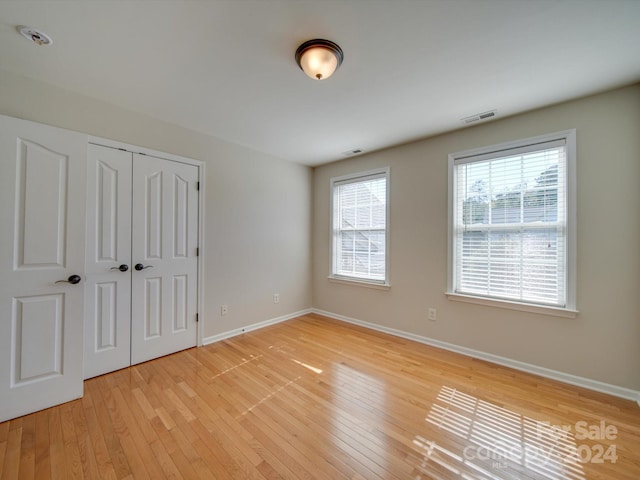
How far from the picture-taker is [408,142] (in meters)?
3.47

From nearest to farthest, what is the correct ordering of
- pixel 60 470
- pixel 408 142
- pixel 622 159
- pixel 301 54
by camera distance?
pixel 60 470
pixel 301 54
pixel 622 159
pixel 408 142

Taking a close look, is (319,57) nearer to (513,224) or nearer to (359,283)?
(513,224)

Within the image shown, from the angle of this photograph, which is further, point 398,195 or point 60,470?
point 398,195

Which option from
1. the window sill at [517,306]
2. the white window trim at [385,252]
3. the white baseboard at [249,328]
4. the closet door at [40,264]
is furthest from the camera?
the white window trim at [385,252]

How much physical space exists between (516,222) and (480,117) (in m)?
1.17

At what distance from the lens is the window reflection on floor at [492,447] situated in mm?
1481

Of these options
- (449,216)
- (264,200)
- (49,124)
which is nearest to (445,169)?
(449,216)

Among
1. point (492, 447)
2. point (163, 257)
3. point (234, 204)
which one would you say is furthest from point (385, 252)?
point (163, 257)

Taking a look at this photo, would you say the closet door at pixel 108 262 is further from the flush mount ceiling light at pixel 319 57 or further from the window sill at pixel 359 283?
the window sill at pixel 359 283

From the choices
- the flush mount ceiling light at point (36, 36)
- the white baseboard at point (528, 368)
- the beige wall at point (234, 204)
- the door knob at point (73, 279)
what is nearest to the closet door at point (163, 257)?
the beige wall at point (234, 204)

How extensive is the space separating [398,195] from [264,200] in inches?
76.2

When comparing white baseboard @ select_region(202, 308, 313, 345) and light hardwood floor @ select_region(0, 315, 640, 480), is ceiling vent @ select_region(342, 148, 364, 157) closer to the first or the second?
white baseboard @ select_region(202, 308, 313, 345)

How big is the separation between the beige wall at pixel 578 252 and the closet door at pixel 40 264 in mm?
3368

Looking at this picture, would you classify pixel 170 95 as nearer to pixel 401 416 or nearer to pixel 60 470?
pixel 60 470
